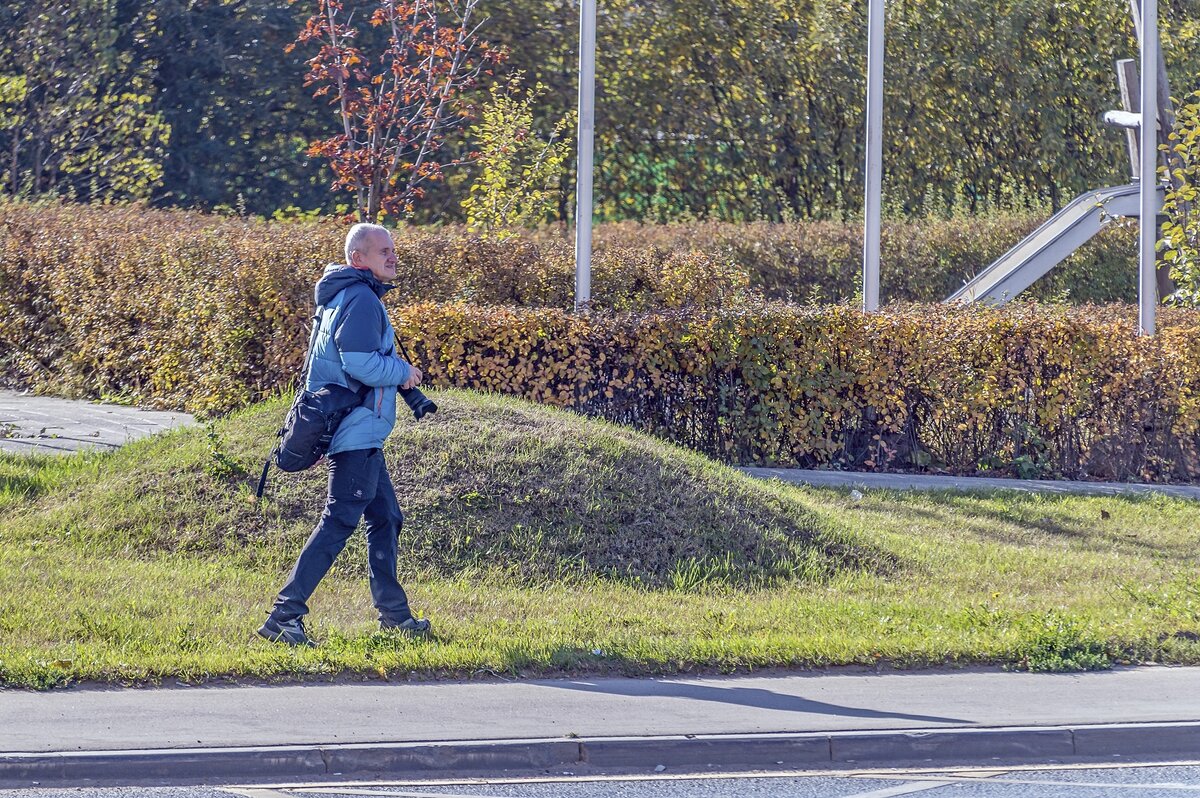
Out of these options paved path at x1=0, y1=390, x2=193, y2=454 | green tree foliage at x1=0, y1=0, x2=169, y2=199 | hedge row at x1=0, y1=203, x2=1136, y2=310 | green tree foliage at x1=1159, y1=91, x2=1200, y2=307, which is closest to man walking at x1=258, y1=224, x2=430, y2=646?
paved path at x1=0, y1=390, x2=193, y2=454

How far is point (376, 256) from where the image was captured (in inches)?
269

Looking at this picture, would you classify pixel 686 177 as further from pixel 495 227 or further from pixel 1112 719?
pixel 1112 719

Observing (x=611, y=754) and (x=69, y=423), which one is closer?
(x=611, y=754)

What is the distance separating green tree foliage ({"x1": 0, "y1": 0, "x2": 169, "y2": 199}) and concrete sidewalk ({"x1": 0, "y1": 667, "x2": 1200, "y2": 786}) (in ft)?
63.2

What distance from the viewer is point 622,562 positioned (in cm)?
863

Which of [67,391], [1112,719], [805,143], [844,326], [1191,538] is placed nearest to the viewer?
[1112,719]

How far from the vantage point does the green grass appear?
6.95 metres

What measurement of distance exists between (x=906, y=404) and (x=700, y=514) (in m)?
3.99

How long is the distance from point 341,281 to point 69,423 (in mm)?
7462

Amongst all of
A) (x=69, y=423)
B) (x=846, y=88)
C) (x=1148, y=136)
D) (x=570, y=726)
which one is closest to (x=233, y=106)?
(x=846, y=88)

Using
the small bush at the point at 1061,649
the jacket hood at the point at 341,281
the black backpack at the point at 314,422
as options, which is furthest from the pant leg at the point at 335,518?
the small bush at the point at 1061,649

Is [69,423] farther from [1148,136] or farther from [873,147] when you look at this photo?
[1148,136]

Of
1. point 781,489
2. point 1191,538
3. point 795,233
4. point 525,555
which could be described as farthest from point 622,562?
point 795,233

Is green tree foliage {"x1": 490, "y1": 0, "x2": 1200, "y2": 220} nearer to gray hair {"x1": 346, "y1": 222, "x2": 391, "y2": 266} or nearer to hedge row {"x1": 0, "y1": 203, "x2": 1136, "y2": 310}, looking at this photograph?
hedge row {"x1": 0, "y1": 203, "x2": 1136, "y2": 310}
